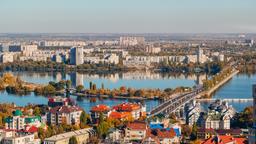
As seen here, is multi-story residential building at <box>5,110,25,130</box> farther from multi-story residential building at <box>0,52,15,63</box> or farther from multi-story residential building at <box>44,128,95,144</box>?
multi-story residential building at <box>0,52,15,63</box>

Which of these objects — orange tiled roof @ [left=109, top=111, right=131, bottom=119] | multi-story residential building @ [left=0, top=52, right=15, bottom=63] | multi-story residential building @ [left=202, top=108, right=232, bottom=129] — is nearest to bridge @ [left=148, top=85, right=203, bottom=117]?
orange tiled roof @ [left=109, top=111, right=131, bottom=119]

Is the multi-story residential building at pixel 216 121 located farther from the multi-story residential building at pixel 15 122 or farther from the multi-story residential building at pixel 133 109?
the multi-story residential building at pixel 15 122

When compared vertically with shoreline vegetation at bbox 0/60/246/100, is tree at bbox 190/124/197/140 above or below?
above

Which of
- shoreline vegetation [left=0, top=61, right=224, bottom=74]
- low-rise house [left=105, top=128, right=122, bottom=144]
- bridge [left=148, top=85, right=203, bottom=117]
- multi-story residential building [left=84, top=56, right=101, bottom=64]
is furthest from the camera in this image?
multi-story residential building [left=84, top=56, right=101, bottom=64]

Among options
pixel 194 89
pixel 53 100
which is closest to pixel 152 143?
pixel 53 100

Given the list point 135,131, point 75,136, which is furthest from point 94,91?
point 75,136

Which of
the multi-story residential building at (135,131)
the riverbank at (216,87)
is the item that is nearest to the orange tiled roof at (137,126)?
the multi-story residential building at (135,131)

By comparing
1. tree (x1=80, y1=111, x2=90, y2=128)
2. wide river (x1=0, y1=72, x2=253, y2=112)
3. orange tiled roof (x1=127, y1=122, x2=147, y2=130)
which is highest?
orange tiled roof (x1=127, y1=122, x2=147, y2=130)
